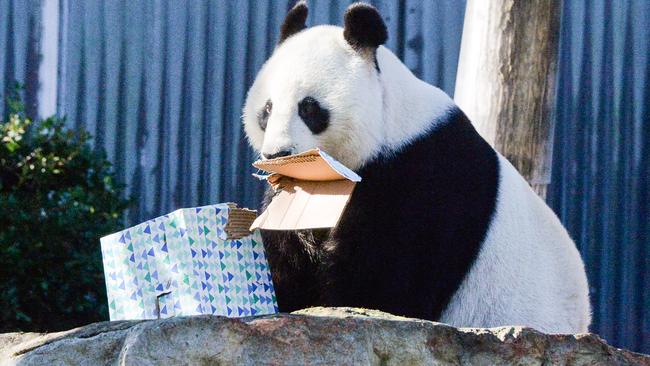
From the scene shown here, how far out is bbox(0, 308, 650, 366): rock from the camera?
254cm

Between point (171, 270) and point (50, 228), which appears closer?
point (171, 270)

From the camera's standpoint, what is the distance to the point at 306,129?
388cm

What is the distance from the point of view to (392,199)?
3891 mm

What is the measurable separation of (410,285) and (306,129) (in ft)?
2.21

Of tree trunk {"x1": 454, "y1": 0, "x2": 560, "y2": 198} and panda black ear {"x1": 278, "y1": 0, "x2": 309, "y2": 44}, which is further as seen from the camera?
tree trunk {"x1": 454, "y1": 0, "x2": 560, "y2": 198}

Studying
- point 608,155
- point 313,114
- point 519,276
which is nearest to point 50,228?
point 313,114

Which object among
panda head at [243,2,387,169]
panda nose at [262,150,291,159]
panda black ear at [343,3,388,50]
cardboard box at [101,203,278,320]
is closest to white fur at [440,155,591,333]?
panda head at [243,2,387,169]

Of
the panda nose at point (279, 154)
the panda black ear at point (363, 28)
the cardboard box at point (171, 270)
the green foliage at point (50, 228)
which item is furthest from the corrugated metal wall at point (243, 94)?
the cardboard box at point (171, 270)

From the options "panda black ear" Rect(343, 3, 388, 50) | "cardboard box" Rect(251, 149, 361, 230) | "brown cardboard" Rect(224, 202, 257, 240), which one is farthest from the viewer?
"panda black ear" Rect(343, 3, 388, 50)

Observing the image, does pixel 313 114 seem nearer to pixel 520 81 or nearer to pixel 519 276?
pixel 519 276

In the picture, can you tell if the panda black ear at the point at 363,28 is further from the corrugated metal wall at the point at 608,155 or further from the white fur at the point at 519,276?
the corrugated metal wall at the point at 608,155

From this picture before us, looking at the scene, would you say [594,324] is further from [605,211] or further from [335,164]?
[335,164]

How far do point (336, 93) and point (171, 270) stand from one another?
102cm

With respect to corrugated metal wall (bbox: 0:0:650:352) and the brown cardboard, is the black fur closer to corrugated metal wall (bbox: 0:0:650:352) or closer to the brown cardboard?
the brown cardboard
